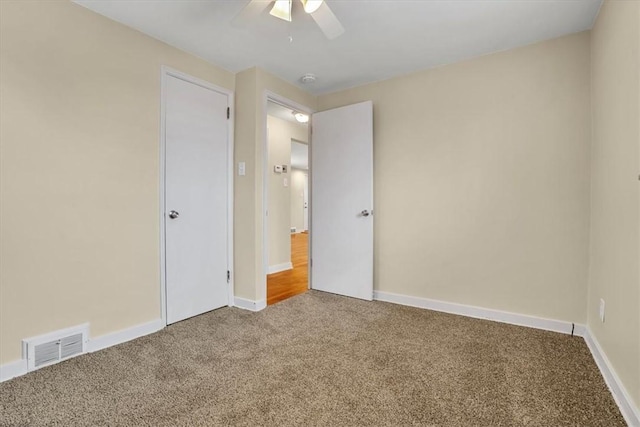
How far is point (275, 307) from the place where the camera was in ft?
9.83

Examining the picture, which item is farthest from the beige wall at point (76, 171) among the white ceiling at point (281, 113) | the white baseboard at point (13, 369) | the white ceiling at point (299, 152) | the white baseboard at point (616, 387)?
the white ceiling at point (299, 152)

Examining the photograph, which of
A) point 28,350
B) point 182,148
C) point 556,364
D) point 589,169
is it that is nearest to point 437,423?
point 556,364

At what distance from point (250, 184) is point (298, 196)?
789cm

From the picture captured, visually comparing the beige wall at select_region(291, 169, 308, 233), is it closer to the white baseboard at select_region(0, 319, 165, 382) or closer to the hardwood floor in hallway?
the hardwood floor in hallway

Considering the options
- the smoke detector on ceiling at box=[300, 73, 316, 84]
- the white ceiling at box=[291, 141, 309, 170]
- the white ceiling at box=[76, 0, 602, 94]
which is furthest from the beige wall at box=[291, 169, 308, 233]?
the white ceiling at box=[76, 0, 602, 94]

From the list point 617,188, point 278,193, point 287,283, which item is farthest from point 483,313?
point 278,193

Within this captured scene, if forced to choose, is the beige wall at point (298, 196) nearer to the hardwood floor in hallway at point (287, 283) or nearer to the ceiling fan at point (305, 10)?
the hardwood floor in hallway at point (287, 283)

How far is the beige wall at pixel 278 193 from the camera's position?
4.56m

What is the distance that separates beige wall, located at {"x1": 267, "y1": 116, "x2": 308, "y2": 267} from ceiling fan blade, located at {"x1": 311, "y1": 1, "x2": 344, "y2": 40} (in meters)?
2.75

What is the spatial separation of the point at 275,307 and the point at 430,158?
204 centimetres

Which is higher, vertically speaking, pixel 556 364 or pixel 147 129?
pixel 147 129

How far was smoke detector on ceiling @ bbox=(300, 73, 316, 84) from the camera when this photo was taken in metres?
3.09

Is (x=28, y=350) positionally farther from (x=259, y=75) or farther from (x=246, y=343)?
(x=259, y=75)

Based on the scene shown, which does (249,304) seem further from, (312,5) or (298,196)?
(298,196)
